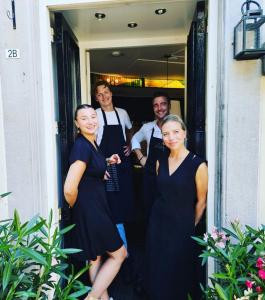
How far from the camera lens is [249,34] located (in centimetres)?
169

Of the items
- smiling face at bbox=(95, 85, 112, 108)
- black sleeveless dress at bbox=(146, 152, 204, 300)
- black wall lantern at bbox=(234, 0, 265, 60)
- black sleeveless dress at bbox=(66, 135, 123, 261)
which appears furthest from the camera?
smiling face at bbox=(95, 85, 112, 108)

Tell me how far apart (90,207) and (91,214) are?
0.05 meters

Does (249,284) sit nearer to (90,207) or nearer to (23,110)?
(90,207)

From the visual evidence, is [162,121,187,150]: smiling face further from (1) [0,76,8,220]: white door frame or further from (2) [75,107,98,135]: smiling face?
(1) [0,76,8,220]: white door frame

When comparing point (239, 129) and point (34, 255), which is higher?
point (239, 129)

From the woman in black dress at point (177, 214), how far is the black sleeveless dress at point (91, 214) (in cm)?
39

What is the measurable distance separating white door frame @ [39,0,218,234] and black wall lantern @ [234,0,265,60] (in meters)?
0.25

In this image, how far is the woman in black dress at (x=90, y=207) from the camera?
6.75 feet

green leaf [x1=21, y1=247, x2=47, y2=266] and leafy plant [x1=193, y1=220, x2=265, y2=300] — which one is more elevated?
green leaf [x1=21, y1=247, x2=47, y2=266]

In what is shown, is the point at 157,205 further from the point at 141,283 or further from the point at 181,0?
the point at 181,0

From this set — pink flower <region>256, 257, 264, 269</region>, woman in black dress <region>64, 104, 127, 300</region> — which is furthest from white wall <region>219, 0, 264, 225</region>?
woman in black dress <region>64, 104, 127, 300</region>

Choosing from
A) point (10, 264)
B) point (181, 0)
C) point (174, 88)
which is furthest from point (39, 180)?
point (174, 88)

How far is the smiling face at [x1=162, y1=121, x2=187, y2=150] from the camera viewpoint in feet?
6.61

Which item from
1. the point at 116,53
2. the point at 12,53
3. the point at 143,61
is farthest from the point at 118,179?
the point at 143,61
